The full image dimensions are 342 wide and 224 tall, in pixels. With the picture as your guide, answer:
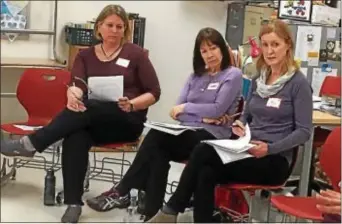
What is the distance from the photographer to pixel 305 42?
11.7 ft

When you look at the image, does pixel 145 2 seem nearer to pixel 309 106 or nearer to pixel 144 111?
pixel 144 111

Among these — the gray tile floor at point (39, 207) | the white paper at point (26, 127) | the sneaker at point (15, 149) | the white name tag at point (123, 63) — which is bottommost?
the gray tile floor at point (39, 207)

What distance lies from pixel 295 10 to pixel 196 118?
49.2 inches

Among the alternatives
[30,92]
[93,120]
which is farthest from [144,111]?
[30,92]

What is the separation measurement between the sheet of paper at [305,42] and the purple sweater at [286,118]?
37.1 inches

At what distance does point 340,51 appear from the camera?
3553 millimetres

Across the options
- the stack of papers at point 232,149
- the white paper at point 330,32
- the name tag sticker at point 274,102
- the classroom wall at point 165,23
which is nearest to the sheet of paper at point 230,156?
the stack of papers at point 232,149

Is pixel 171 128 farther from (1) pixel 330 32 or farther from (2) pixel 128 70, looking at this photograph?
(1) pixel 330 32

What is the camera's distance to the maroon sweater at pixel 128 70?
3.09 m

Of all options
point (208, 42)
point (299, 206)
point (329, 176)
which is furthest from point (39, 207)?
point (329, 176)

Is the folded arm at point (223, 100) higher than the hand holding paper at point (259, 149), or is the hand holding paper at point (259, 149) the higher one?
the folded arm at point (223, 100)

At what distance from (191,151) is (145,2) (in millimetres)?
2014

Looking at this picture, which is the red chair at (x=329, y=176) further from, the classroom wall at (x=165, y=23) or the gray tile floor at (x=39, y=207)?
the classroom wall at (x=165, y=23)

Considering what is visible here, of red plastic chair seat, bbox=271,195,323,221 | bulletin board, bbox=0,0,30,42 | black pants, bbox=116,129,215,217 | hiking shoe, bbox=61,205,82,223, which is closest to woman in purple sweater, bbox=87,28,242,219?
black pants, bbox=116,129,215,217
